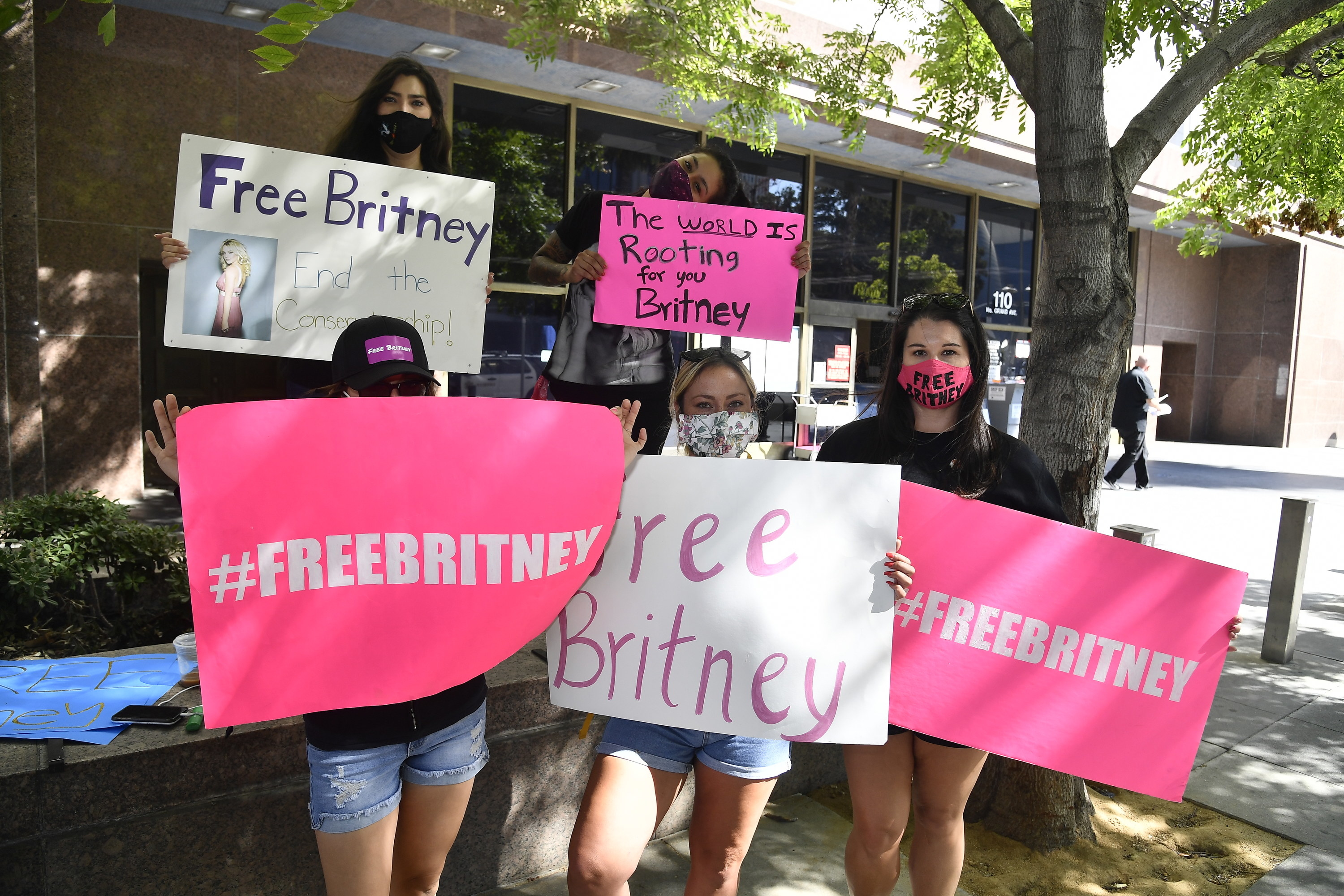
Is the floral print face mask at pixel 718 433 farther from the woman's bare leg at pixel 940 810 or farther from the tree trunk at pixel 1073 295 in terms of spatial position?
the tree trunk at pixel 1073 295

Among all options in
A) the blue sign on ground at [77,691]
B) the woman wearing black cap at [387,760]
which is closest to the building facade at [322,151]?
the woman wearing black cap at [387,760]

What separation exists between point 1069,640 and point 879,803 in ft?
2.16

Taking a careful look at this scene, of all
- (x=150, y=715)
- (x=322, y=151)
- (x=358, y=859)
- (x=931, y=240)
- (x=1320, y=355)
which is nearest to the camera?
(x=358, y=859)

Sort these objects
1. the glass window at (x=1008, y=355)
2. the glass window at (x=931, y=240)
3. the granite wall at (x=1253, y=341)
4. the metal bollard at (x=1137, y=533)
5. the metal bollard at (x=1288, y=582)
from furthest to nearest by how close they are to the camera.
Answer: the granite wall at (x=1253, y=341) → the glass window at (x=1008, y=355) → the glass window at (x=931, y=240) → the metal bollard at (x=1288, y=582) → the metal bollard at (x=1137, y=533)

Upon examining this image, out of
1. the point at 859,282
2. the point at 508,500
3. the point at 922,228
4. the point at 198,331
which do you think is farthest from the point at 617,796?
the point at 922,228

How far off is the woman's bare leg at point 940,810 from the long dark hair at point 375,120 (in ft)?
8.03

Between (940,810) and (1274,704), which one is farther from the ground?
(940,810)

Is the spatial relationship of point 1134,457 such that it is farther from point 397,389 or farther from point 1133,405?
point 397,389

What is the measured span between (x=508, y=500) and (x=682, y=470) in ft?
1.58

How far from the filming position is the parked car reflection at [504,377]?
35.4ft

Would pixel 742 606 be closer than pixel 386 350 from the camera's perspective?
No

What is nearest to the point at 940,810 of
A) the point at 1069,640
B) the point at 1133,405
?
the point at 1069,640

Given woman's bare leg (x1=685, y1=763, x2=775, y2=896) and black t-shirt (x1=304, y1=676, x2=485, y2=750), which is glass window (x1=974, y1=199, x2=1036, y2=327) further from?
black t-shirt (x1=304, y1=676, x2=485, y2=750)

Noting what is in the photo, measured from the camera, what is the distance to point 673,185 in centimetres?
330
